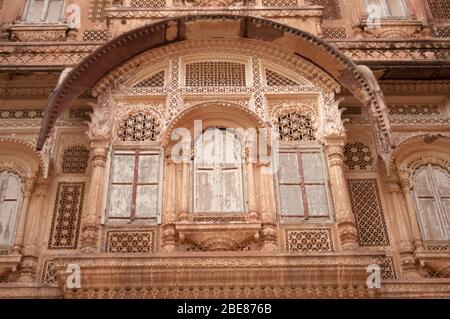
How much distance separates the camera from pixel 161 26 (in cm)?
885

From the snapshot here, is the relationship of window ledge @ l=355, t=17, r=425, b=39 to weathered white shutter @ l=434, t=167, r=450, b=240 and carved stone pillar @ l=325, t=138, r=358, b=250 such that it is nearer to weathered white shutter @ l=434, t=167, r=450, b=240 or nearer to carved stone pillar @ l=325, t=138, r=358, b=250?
weathered white shutter @ l=434, t=167, r=450, b=240

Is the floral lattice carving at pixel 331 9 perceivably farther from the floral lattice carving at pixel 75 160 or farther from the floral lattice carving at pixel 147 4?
the floral lattice carving at pixel 75 160

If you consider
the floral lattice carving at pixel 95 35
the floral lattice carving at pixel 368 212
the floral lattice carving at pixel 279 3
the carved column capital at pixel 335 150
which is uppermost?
the floral lattice carving at pixel 279 3

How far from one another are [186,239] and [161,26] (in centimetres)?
320

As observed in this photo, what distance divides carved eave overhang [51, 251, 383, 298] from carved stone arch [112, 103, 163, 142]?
2136mm

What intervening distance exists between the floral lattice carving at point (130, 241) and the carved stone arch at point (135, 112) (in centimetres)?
152

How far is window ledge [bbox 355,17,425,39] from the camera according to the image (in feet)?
33.6

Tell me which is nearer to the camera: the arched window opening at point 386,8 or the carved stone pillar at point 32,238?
the carved stone pillar at point 32,238

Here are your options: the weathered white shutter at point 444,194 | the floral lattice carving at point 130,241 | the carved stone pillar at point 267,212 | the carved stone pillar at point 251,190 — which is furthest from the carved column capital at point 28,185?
the weathered white shutter at point 444,194

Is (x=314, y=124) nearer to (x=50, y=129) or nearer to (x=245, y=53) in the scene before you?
(x=245, y=53)

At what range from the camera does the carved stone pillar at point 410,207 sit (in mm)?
7832
